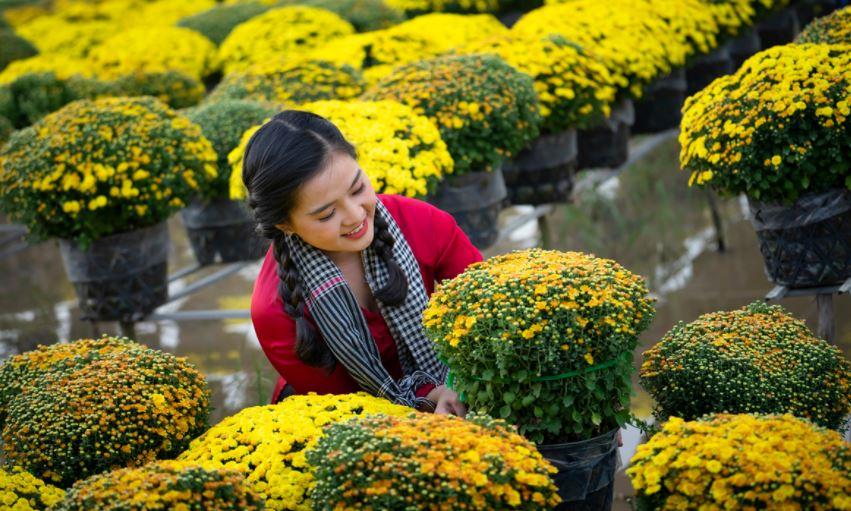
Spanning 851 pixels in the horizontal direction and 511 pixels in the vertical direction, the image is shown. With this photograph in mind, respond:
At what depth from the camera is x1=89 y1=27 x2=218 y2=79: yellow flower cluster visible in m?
7.69

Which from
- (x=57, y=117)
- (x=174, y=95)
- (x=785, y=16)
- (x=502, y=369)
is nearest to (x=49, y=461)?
(x=502, y=369)

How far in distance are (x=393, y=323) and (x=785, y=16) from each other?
5.69 m

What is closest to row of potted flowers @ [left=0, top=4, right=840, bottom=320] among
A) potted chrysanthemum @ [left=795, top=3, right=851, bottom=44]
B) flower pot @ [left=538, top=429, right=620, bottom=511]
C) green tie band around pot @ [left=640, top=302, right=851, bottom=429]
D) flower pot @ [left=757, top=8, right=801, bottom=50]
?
potted chrysanthemum @ [left=795, top=3, right=851, bottom=44]

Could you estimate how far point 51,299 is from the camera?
7.34 metres

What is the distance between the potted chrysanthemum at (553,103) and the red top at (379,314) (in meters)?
1.92

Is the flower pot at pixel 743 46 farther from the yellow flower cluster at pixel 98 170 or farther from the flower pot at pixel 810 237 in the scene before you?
the yellow flower cluster at pixel 98 170

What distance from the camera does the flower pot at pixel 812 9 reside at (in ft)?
26.5

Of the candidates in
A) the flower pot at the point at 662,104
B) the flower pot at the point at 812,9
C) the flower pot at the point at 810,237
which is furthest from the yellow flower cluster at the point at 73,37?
the flower pot at the point at 810,237

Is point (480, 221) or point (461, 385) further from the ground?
point (461, 385)

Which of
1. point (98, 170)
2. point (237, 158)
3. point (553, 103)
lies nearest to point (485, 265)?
point (237, 158)

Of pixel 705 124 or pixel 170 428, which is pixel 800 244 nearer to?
pixel 705 124

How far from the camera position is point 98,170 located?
13.5ft

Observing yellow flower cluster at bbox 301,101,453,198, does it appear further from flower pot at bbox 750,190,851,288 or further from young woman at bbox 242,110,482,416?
flower pot at bbox 750,190,851,288

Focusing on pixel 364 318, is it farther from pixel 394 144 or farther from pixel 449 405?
pixel 394 144
